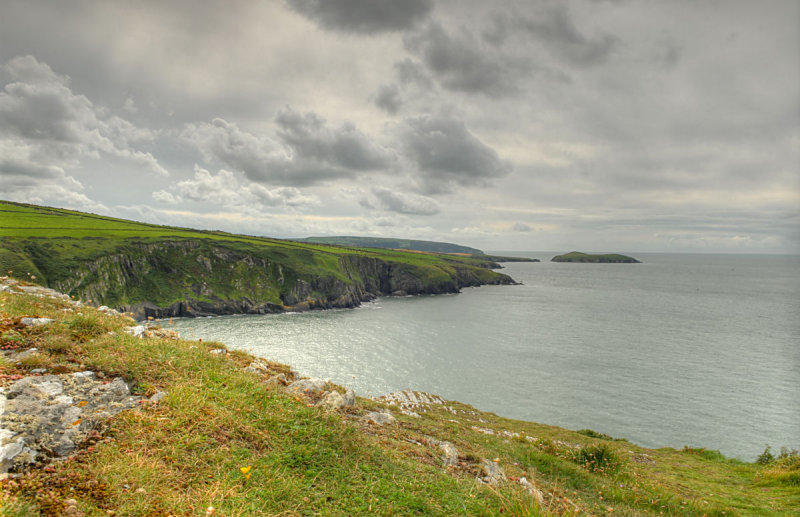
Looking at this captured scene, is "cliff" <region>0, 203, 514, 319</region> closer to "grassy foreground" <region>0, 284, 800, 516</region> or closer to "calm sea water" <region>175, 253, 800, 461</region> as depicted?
"calm sea water" <region>175, 253, 800, 461</region>

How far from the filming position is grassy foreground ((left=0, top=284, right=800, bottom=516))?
4.27 m

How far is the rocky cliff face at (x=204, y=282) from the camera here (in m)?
72.1

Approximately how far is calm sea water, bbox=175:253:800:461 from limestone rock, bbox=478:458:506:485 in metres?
10.1

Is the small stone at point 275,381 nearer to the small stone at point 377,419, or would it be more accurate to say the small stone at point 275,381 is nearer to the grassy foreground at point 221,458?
the grassy foreground at point 221,458

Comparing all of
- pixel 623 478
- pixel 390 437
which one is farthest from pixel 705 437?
pixel 390 437

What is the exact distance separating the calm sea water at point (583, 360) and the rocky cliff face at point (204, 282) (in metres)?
8.79

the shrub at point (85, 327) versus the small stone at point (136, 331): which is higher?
the shrub at point (85, 327)

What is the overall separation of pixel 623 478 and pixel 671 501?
1.88m

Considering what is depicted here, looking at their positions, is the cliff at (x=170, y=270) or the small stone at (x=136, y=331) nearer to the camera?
the small stone at (x=136, y=331)

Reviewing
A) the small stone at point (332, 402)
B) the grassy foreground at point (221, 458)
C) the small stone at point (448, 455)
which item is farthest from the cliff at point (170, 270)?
the small stone at point (448, 455)

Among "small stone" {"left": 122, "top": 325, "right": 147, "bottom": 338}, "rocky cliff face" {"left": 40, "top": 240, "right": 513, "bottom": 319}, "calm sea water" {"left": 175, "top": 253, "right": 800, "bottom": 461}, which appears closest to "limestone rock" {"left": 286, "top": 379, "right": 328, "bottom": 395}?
"small stone" {"left": 122, "top": 325, "right": 147, "bottom": 338}

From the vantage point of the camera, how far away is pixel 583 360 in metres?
50.8

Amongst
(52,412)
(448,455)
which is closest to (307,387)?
(448,455)

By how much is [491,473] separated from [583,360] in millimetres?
51171
